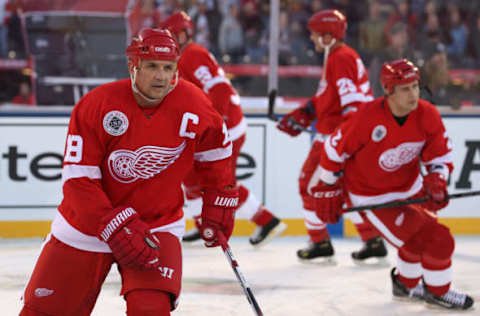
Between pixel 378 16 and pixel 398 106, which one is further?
pixel 378 16

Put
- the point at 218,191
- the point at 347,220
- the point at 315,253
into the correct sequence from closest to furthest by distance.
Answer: the point at 218,191, the point at 315,253, the point at 347,220

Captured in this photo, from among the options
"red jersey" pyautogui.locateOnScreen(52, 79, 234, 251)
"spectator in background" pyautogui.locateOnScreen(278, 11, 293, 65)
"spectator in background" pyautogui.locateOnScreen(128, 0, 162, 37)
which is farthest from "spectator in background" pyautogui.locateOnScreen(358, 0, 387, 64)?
"red jersey" pyautogui.locateOnScreen(52, 79, 234, 251)

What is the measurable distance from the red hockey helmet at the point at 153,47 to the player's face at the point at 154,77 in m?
0.02

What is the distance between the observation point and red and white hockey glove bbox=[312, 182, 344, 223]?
348cm

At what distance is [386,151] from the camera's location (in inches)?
131

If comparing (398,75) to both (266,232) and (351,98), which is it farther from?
(266,232)

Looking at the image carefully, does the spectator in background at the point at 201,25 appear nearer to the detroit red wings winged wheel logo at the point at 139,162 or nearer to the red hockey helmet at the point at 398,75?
the red hockey helmet at the point at 398,75

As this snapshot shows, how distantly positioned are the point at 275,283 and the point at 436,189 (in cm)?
103

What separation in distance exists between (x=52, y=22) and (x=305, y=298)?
302 centimetres

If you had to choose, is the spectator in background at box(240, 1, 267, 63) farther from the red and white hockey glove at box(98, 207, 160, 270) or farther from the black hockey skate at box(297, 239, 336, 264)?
the red and white hockey glove at box(98, 207, 160, 270)

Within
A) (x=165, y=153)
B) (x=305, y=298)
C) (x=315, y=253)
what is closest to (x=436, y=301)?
(x=305, y=298)

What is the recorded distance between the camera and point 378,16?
640 cm

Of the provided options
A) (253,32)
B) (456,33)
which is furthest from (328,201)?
(456,33)

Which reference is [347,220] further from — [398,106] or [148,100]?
[148,100]
